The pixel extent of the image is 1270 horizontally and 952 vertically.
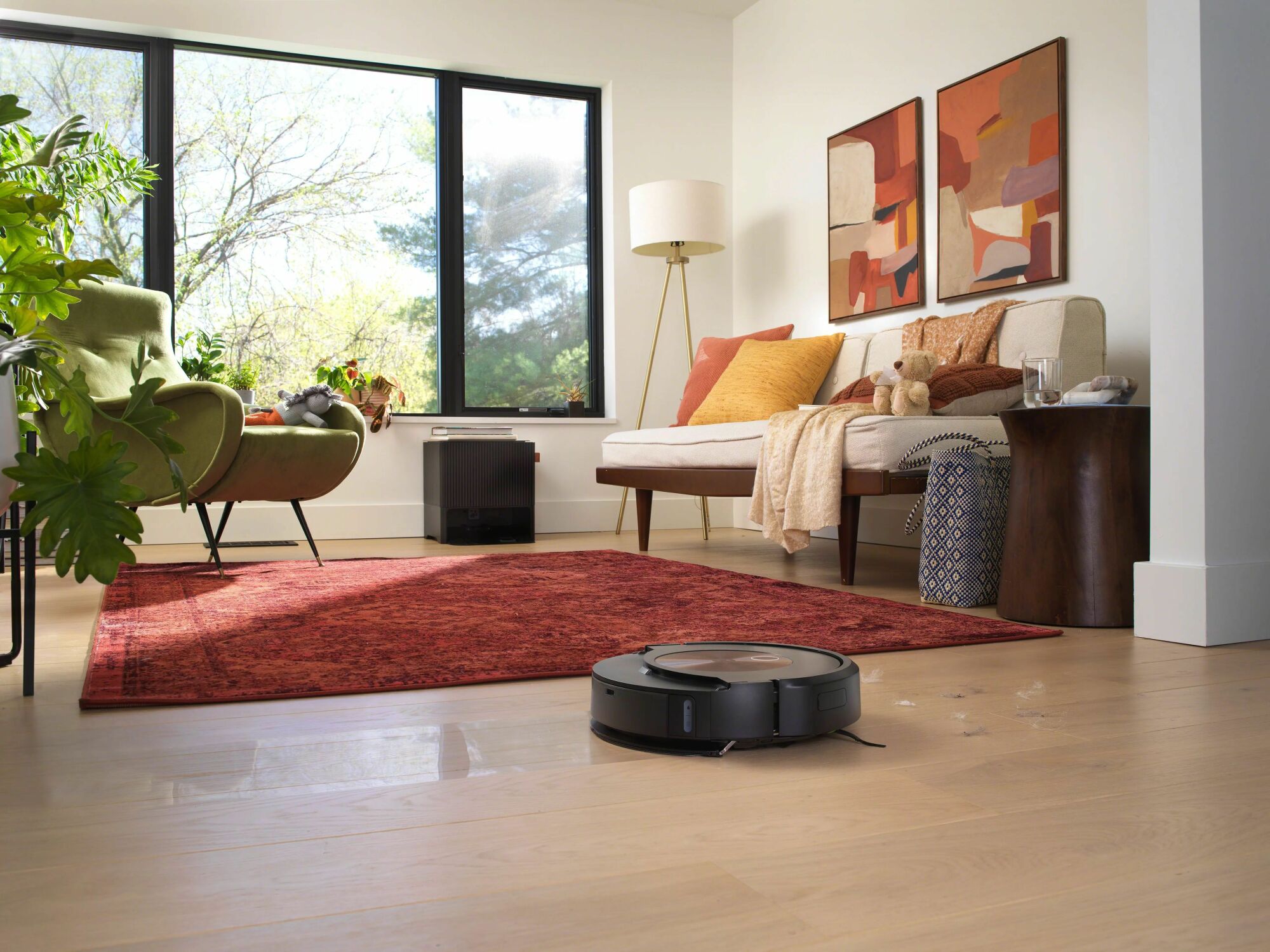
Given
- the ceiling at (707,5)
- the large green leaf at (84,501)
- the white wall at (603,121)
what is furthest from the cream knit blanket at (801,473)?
the ceiling at (707,5)

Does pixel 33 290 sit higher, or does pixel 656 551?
pixel 33 290

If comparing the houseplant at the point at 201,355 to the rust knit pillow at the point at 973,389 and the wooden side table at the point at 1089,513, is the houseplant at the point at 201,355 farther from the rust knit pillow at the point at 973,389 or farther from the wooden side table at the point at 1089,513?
the wooden side table at the point at 1089,513

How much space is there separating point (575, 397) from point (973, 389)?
276 centimetres

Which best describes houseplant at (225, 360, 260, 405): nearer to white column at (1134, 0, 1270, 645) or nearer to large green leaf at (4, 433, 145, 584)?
large green leaf at (4, 433, 145, 584)

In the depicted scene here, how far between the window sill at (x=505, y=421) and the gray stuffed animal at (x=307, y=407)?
147 cm

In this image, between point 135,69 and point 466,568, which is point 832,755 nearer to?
point 466,568

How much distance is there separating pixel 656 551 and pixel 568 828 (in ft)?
10.9

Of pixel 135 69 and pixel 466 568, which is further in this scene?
pixel 135 69

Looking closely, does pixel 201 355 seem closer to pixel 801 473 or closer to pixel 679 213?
pixel 679 213

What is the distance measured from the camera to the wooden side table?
230cm

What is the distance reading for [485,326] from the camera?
219 inches

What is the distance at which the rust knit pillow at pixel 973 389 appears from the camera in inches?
125

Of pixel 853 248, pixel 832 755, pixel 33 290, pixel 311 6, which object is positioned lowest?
pixel 832 755

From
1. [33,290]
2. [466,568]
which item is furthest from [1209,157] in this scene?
[466,568]
